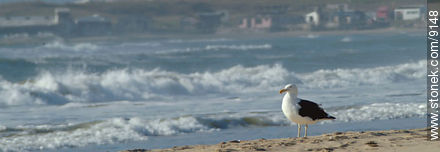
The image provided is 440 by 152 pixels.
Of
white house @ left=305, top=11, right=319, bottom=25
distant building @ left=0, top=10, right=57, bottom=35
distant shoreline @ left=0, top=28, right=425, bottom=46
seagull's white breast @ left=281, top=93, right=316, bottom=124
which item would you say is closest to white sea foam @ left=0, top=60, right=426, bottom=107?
seagull's white breast @ left=281, top=93, right=316, bottom=124

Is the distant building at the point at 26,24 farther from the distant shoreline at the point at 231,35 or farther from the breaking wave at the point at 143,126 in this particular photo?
the breaking wave at the point at 143,126

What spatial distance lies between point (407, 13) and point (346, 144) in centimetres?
→ 3565

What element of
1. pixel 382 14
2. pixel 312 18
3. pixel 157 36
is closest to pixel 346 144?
pixel 157 36

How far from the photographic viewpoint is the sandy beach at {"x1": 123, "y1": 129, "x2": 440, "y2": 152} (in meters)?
6.05

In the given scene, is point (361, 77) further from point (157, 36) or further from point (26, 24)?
point (26, 24)

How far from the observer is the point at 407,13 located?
40.7 m

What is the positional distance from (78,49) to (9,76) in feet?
43.1

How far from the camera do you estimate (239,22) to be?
44.4 m

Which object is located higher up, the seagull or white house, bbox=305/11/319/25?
white house, bbox=305/11/319/25

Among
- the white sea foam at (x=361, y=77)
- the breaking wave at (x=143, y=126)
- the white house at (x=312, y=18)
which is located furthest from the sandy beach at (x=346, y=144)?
the white house at (x=312, y=18)

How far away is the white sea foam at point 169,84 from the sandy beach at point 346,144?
6513 mm

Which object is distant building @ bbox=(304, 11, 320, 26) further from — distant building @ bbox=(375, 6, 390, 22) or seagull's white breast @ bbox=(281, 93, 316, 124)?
seagull's white breast @ bbox=(281, 93, 316, 124)

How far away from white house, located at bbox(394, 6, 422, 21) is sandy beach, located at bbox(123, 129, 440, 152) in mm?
33142

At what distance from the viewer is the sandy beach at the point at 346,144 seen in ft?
19.9
